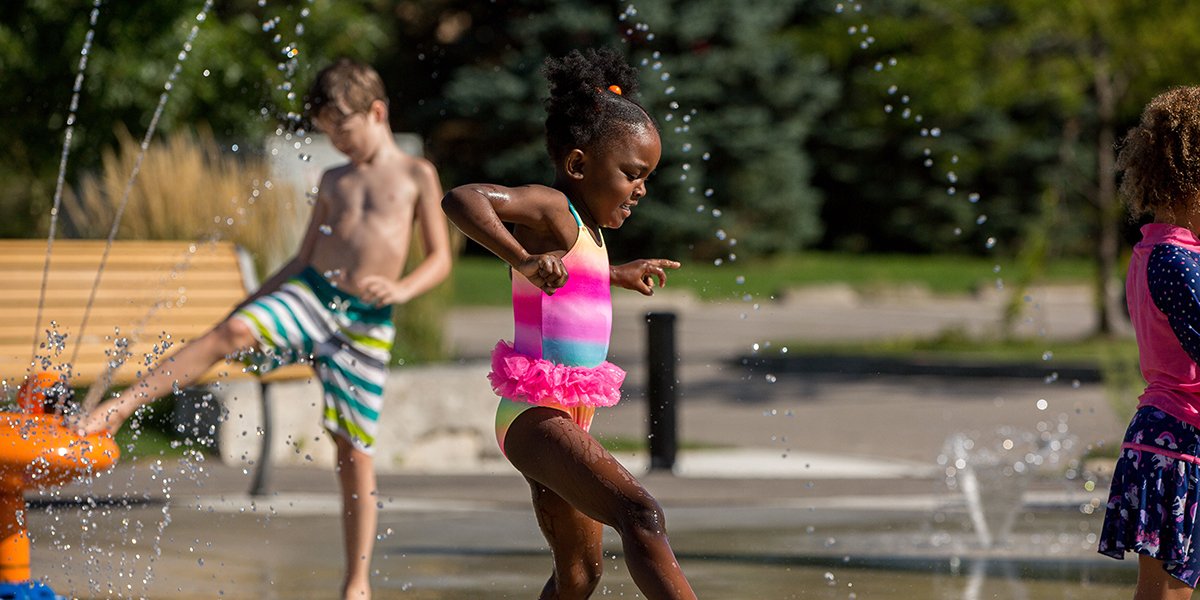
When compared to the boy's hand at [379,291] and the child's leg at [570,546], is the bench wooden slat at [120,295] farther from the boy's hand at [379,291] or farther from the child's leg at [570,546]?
the child's leg at [570,546]

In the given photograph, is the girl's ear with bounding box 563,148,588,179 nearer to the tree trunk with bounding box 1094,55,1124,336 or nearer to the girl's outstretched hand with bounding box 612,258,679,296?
the girl's outstretched hand with bounding box 612,258,679,296

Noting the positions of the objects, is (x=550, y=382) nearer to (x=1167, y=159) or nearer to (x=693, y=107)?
(x=1167, y=159)

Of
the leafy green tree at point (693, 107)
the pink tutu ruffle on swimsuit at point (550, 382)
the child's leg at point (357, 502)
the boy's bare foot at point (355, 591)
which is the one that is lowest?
the leafy green tree at point (693, 107)

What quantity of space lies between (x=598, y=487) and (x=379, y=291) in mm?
1924

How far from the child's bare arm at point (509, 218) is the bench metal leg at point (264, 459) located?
13.6 feet

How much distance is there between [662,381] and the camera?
30.8ft

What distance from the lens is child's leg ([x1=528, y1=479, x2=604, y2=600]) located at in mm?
4133

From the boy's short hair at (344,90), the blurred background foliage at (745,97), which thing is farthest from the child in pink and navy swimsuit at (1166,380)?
the blurred background foliage at (745,97)

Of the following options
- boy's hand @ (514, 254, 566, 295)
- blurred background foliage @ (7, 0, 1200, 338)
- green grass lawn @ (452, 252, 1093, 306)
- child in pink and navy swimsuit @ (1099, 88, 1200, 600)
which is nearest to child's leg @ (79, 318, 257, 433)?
boy's hand @ (514, 254, 566, 295)

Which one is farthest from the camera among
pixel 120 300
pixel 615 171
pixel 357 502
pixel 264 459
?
pixel 120 300

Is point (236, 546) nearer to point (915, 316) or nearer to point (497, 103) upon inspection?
point (915, 316)

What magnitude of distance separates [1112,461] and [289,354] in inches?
181


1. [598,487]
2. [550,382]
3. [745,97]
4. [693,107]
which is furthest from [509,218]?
[745,97]

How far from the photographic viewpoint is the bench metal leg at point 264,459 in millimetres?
8008
